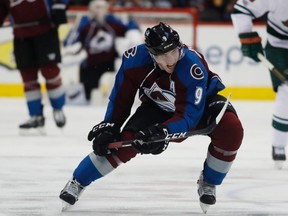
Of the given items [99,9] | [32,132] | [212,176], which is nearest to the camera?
[212,176]

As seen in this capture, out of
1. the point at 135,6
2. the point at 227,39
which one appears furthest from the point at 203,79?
the point at 135,6

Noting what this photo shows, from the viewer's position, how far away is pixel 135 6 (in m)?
9.40

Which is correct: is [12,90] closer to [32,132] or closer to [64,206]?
[32,132]

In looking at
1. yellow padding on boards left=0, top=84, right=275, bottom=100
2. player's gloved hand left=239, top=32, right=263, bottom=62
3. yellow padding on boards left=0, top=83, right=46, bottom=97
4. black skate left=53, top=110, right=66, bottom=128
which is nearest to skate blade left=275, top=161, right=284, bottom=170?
player's gloved hand left=239, top=32, right=263, bottom=62

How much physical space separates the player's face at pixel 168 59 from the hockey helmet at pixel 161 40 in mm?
14

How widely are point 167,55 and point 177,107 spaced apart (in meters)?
0.18

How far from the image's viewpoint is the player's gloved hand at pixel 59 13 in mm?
5797

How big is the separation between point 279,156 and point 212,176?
4.18 ft

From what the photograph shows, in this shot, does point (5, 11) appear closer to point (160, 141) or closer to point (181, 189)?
point (181, 189)

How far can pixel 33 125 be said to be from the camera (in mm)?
5824

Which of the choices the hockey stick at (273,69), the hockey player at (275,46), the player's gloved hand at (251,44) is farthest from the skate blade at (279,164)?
the player's gloved hand at (251,44)

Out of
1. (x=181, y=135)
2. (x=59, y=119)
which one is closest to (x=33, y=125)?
(x=59, y=119)

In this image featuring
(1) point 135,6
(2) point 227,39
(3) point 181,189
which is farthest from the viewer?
(1) point 135,6

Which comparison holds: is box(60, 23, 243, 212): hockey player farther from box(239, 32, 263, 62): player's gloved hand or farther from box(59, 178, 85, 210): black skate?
box(239, 32, 263, 62): player's gloved hand
